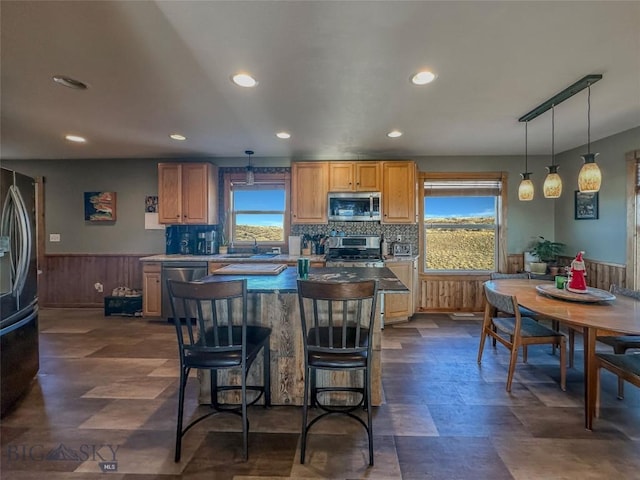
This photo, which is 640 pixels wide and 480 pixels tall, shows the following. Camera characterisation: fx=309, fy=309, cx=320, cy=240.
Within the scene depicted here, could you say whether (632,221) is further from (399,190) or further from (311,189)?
(311,189)

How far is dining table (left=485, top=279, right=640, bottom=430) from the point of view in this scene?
192 cm

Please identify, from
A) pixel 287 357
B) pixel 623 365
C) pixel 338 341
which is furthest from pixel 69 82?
pixel 623 365

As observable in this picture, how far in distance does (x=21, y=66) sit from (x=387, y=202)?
3.98 meters

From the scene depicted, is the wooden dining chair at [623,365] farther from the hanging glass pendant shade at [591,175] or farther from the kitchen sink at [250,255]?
the kitchen sink at [250,255]

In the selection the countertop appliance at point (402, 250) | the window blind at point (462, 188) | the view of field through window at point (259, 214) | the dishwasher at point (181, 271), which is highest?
the window blind at point (462, 188)

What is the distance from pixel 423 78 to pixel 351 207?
240 centimetres

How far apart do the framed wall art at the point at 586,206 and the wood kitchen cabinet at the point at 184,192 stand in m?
5.25

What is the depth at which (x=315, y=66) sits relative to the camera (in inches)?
84.3

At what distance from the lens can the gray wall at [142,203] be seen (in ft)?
14.1

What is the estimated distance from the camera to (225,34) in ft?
5.86

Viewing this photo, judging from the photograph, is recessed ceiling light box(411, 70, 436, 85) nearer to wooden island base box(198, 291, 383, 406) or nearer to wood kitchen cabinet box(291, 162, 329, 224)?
wooden island base box(198, 291, 383, 406)

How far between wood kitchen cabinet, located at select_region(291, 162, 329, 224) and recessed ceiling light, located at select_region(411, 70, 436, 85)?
2.36 m

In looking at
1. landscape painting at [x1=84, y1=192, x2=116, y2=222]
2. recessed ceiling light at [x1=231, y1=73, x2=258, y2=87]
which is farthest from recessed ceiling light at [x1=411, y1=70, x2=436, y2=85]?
landscape painting at [x1=84, y1=192, x2=116, y2=222]

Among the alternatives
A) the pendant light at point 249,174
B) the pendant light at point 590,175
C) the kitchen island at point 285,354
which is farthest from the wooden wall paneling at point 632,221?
the pendant light at point 249,174
